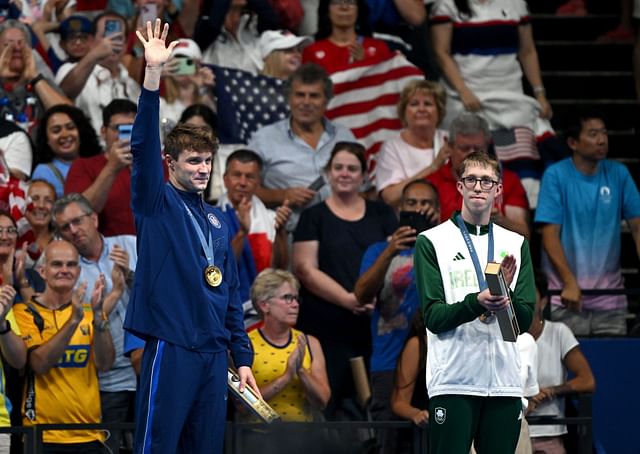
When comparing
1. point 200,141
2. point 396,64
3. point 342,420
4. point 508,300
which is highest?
point 396,64

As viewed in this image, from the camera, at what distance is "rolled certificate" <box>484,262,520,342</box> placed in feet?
22.5

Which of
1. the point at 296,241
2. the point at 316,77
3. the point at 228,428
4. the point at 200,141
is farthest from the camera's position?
the point at 316,77

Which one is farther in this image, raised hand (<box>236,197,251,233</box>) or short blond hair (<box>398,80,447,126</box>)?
short blond hair (<box>398,80,447,126</box>)

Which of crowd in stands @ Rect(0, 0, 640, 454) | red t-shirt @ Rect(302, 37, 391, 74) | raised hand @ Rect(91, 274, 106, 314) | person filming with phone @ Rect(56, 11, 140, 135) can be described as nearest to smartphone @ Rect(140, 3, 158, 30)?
crowd in stands @ Rect(0, 0, 640, 454)

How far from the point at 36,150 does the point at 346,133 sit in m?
2.30

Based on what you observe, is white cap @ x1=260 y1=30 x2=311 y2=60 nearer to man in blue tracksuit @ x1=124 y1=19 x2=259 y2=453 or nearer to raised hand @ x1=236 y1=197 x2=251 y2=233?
raised hand @ x1=236 y1=197 x2=251 y2=233

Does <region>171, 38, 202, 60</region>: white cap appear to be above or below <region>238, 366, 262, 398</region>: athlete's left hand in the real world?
above

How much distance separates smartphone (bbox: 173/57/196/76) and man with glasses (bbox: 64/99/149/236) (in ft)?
2.60

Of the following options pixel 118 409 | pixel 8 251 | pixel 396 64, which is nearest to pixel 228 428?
pixel 118 409

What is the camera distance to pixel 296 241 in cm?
1014

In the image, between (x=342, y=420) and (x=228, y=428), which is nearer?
(x=228, y=428)

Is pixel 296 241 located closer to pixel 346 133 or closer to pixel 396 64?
pixel 346 133

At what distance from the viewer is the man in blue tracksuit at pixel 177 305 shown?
6.64m

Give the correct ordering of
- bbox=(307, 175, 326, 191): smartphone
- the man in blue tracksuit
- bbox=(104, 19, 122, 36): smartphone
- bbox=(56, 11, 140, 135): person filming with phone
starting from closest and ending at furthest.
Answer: the man in blue tracksuit → bbox=(307, 175, 326, 191): smartphone → bbox=(56, 11, 140, 135): person filming with phone → bbox=(104, 19, 122, 36): smartphone
